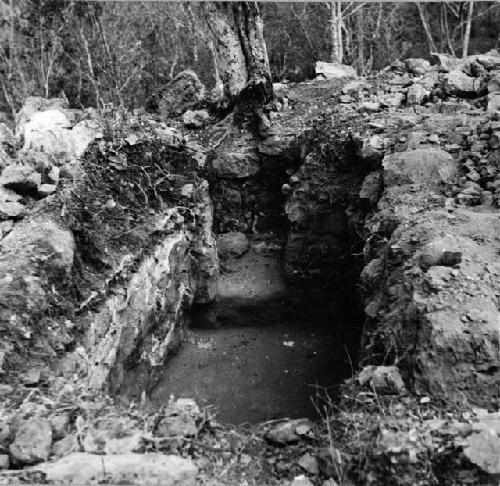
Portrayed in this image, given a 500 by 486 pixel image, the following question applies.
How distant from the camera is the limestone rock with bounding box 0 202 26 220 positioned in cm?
405

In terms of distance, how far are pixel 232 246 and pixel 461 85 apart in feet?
10.4

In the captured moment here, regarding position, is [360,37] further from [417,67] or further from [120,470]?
[120,470]

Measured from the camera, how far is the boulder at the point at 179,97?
684 centimetres

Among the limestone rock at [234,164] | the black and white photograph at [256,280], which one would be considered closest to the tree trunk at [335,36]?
the black and white photograph at [256,280]

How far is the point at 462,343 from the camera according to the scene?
3.01 metres

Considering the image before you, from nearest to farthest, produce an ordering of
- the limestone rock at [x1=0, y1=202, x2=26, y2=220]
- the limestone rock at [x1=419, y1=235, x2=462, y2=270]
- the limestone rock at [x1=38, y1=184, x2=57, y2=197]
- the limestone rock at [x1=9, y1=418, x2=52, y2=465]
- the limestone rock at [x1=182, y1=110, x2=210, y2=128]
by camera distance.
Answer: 1. the limestone rock at [x1=9, y1=418, x2=52, y2=465]
2. the limestone rock at [x1=419, y1=235, x2=462, y2=270]
3. the limestone rock at [x1=0, y1=202, x2=26, y2=220]
4. the limestone rock at [x1=38, y1=184, x2=57, y2=197]
5. the limestone rock at [x1=182, y1=110, x2=210, y2=128]

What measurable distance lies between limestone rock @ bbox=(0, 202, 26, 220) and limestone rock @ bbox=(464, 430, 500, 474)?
3480 millimetres

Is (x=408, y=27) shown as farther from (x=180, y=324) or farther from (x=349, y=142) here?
(x=180, y=324)

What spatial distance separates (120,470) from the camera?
98.4 inches

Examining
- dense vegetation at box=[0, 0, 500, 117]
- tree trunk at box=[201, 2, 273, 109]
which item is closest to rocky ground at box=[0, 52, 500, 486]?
tree trunk at box=[201, 2, 273, 109]

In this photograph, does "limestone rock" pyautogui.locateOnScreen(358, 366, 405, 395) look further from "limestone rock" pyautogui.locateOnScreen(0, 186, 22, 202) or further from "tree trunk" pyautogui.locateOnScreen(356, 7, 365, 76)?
"tree trunk" pyautogui.locateOnScreen(356, 7, 365, 76)

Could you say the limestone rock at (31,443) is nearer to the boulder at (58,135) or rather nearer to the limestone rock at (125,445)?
the limestone rock at (125,445)

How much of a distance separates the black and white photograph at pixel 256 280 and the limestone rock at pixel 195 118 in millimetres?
29

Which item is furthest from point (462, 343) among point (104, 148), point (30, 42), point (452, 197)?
point (30, 42)
